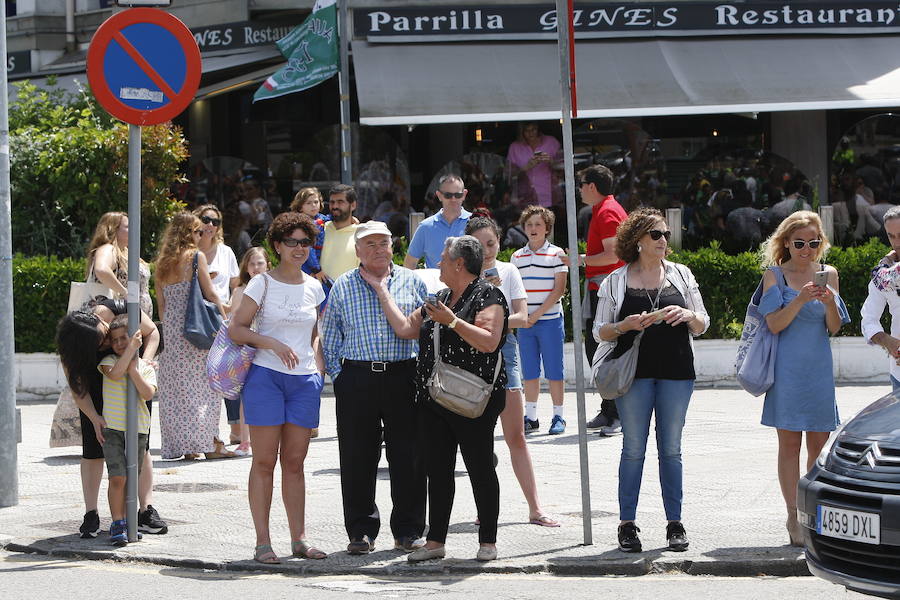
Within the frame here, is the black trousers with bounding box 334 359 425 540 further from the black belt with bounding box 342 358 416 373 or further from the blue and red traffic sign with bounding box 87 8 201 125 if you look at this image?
the blue and red traffic sign with bounding box 87 8 201 125

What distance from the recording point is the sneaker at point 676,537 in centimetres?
777

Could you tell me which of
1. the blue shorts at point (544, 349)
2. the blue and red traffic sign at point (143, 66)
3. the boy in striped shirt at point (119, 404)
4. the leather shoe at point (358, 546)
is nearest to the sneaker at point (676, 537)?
the leather shoe at point (358, 546)

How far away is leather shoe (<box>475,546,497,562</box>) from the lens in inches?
303

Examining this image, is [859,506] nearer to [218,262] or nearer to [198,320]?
[198,320]

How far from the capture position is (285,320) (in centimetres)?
805

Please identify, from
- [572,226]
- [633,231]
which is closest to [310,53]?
[572,226]

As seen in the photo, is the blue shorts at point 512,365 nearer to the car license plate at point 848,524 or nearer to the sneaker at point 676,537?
the sneaker at point 676,537

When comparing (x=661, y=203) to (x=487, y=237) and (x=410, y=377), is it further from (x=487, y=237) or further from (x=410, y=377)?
(x=410, y=377)

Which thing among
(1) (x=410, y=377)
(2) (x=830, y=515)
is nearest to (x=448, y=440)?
(1) (x=410, y=377)

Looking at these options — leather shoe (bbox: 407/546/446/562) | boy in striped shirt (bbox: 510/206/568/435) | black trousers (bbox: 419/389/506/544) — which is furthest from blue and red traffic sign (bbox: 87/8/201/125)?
boy in striped shirt (bbox: 510/206/568/435)

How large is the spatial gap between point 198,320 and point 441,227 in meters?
2.13

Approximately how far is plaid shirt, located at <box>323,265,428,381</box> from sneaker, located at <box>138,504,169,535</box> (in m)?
1.47

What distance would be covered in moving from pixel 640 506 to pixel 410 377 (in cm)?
200

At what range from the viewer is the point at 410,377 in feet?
26.3
